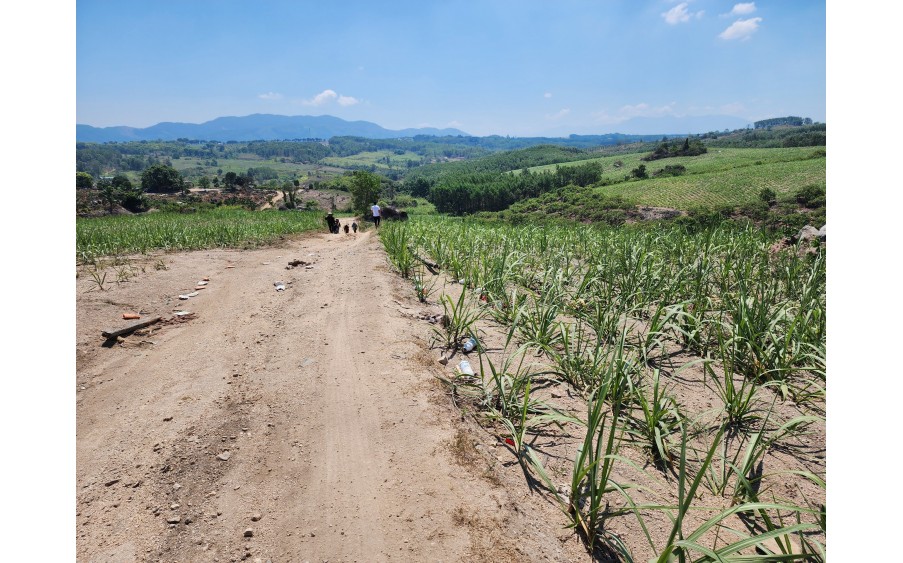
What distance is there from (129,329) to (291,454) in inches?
158

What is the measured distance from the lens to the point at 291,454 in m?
2.86

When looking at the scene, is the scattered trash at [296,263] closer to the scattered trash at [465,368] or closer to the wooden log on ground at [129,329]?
the wooden log on ground at [129,329]

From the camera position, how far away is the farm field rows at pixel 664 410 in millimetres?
2201

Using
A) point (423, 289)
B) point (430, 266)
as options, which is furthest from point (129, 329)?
point (430, 266)

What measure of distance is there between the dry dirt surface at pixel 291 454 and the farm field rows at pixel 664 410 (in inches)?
13.0

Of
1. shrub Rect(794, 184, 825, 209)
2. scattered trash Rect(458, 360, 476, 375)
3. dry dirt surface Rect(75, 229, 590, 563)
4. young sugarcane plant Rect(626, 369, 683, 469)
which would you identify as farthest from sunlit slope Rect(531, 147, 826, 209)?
dry dirt surface Rect(75, 229, 590, 563)

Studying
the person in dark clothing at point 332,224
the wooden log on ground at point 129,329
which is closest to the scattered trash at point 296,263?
the wooden log on ground at point 129,329

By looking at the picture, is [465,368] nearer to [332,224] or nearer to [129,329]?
[129,329]

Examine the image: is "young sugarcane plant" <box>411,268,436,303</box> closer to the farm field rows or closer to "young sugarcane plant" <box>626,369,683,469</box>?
the farm field rows

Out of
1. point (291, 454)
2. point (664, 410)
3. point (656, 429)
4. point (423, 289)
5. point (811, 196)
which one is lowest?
point (291, 454)

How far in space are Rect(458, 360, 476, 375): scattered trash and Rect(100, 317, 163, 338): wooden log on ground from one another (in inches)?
174

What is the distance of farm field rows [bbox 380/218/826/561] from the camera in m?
2.20
